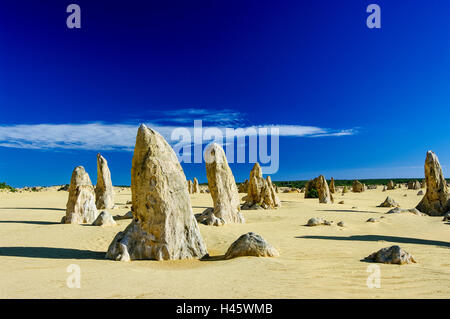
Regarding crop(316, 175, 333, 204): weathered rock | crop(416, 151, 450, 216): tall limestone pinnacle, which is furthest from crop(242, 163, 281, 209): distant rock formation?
crop(416, 151, 450, 216): tall limestone pinnacle

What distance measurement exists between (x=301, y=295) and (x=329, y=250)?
175 inches

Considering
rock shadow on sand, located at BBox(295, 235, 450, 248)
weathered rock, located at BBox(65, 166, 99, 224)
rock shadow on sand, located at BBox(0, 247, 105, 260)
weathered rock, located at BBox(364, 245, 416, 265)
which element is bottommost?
rock shadow on sand, located at BBox(295, 235, 450, 248)

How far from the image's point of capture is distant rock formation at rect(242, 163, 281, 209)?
22.2 m

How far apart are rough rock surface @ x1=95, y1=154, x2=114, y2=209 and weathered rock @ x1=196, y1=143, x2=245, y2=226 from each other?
1029 centimetres

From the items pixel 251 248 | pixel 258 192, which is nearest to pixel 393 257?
pixel 251 248

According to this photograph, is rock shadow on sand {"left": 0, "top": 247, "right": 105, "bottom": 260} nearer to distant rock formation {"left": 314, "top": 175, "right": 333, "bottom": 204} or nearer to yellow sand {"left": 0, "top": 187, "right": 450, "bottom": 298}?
yellow sand {"left": 0, "top": 187, "right": 450, "bottom": 298}

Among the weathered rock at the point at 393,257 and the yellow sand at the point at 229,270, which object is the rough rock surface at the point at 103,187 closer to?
the yellow sand at the point at 229,270

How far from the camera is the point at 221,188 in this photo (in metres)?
15.4

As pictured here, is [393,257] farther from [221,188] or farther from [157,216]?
[221,188]

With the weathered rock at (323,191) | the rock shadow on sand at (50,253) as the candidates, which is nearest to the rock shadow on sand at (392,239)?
the rock shadow on sand at (50,253)

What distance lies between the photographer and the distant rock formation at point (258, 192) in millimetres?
22203

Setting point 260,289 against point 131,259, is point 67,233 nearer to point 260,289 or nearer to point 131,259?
point 131,259
